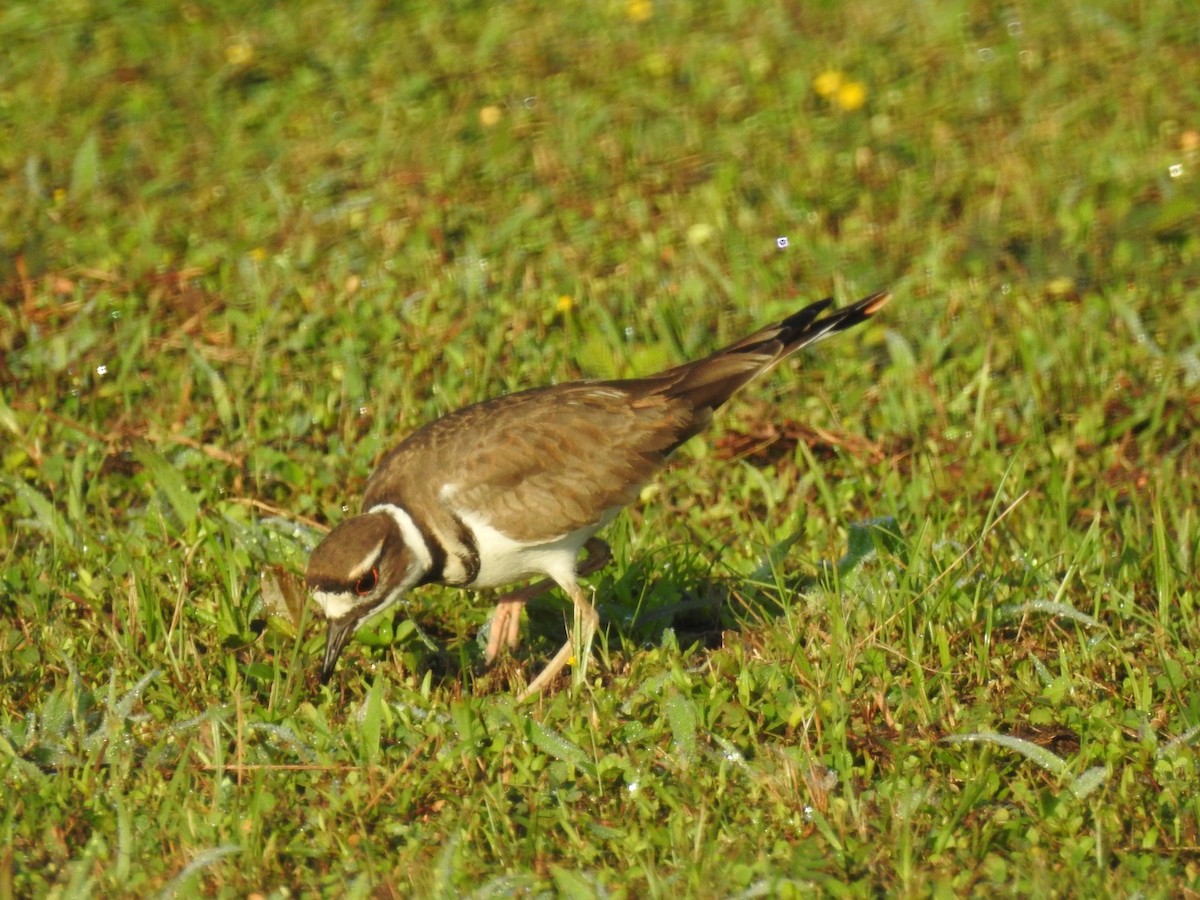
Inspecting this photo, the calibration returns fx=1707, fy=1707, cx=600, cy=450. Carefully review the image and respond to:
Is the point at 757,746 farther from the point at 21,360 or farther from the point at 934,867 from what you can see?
the point at 21,360

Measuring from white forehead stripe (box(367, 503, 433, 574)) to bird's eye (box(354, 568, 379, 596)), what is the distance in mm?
181

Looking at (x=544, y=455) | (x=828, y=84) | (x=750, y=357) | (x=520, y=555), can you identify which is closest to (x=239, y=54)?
(x=828, y=84)

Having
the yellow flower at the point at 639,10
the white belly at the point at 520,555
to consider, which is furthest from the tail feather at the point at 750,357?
the yellow flower at the point at 639,10

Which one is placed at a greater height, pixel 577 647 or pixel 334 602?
pixel 334 602

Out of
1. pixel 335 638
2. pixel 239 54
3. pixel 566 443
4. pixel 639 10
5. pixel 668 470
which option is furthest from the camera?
pixel 639 10

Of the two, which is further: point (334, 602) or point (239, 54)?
point (239, 54)

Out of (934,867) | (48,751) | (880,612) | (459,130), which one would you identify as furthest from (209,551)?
(459,130)

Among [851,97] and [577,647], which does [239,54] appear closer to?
[851,97]

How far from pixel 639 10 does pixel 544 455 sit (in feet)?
18.2

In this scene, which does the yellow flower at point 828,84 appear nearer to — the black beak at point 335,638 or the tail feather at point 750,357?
the tail feather at point 750,357

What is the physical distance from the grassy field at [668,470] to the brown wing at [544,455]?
1.68 ft

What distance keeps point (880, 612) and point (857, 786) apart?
2.68 feet

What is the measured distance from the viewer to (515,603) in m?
6.30

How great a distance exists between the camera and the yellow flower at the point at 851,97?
386 inches
